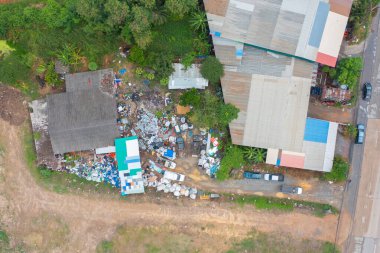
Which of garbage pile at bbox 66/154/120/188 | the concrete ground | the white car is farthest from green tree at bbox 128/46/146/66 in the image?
the white car

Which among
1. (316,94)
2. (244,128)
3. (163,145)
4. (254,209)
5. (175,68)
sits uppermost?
(175,68)

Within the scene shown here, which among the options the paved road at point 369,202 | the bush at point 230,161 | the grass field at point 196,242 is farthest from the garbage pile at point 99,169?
the paved road at point 369,202

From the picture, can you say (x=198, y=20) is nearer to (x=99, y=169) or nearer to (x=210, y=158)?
(x=210, y=158)

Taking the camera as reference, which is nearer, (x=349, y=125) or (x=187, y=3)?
(x=187, y=3)

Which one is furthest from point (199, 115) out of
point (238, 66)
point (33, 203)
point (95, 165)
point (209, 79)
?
point (33, 203)

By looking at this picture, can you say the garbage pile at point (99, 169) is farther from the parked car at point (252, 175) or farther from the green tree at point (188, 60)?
the parked car at point (252, 175)

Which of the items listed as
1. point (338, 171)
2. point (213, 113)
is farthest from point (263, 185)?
point (213, 113)

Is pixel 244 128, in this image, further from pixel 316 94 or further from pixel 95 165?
pixel 95 165
